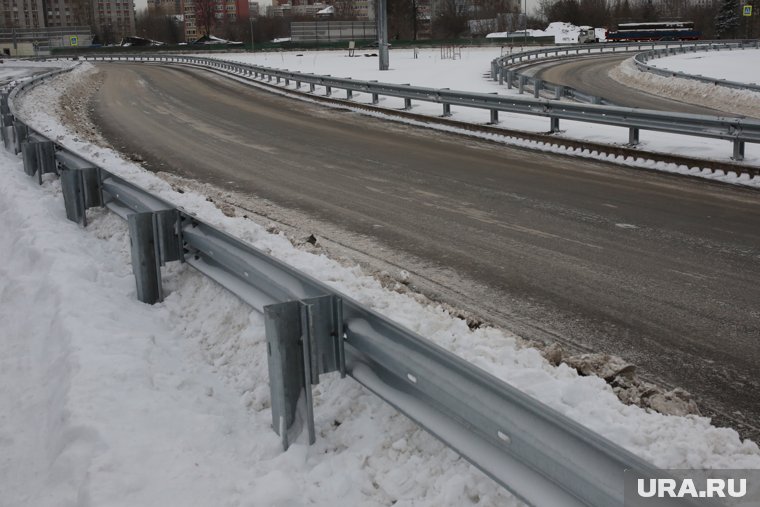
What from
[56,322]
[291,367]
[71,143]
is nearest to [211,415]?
[291,367]

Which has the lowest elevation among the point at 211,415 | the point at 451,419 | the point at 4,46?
the point at 211,415

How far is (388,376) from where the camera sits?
3.96 meters

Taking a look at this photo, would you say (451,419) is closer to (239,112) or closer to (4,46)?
(239,112)

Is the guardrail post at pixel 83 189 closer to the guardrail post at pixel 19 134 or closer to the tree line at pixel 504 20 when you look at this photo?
the guardrail post at pixel 19 134

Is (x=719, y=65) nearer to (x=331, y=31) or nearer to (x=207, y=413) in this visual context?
(x=207, y=413)

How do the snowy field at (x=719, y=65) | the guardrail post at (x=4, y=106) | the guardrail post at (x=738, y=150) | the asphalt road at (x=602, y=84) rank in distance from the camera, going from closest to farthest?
the guardrail post at (x=738, y=150) → the guardrail post at (x=4, y=106) → the asphalt road at (x=602, y=84) → the snowy field at (x=719, y=65)

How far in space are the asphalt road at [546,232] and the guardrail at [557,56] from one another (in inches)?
319

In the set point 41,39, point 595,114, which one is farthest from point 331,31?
point 595,114

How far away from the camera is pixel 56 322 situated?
6.08 meters

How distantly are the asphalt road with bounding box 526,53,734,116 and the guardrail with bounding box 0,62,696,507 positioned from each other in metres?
21.4

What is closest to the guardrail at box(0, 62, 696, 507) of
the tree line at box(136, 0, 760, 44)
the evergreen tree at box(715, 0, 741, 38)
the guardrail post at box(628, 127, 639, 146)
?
the guardrail post at box(628, 127, 639, 146)

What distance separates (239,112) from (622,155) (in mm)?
12828

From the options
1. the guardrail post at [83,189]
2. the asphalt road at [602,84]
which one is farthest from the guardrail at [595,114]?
the guardrail post at [83,189]

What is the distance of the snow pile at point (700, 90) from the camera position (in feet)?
84.4
